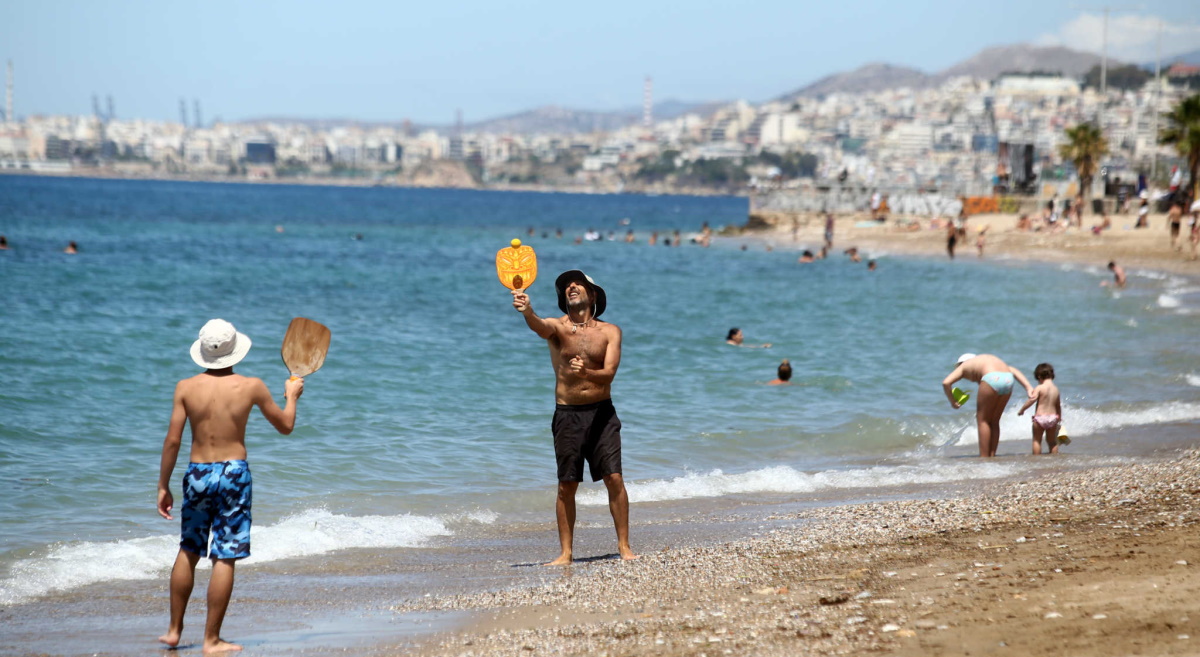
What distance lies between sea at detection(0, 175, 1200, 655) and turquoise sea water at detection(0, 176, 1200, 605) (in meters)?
0.05

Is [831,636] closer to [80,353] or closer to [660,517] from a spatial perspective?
[660,517]

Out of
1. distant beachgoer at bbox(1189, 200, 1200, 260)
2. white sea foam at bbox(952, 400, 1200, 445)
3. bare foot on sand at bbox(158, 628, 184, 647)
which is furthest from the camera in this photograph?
distant beachgoer at bbox(1189, 200, 1200, 260)

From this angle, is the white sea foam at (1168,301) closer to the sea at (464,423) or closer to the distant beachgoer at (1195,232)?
the sea at (464,423)

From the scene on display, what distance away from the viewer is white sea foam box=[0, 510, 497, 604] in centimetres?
639

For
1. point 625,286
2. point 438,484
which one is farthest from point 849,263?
point 438,484

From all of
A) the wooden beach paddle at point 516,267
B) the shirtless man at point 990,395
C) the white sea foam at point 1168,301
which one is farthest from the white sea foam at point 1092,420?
the white sea foam at point 1168,301

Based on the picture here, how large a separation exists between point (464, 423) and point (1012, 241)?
126 ft

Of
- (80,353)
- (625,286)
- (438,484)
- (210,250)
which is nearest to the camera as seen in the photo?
(438,484)

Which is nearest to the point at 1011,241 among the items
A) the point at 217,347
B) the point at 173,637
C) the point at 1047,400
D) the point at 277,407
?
the point at 1047,400

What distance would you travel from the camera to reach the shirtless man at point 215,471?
15.8ft

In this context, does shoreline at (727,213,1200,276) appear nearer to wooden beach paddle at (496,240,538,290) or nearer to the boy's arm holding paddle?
wooden beach paddle at (496,240,538,290)

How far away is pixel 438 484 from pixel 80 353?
9.48 meters

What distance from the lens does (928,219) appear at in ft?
189

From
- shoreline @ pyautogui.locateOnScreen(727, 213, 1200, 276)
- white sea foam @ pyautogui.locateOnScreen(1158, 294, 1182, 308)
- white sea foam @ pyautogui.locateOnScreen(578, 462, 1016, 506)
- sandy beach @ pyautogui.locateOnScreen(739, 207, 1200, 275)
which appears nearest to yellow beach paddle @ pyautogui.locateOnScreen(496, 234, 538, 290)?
white sea foam @ pyautogui.locateOnScreen(578, 462, 1016, 506)
